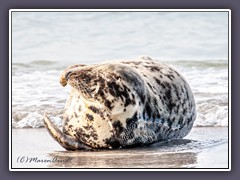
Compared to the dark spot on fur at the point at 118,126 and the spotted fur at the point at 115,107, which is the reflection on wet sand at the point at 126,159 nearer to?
the spotted fur at the point at 115,107

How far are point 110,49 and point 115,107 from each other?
1.08 metres

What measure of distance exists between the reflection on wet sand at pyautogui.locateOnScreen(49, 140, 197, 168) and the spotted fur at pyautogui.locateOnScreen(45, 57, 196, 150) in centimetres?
8

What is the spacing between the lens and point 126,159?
10312 mm

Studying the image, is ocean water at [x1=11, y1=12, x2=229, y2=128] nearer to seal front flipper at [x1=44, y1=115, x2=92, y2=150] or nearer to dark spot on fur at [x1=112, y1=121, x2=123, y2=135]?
seal front flipper at [x1=44, y1=115, x2=92, y2=150]

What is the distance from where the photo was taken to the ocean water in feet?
35.4

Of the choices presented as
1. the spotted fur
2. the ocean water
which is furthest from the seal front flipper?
the ocean water

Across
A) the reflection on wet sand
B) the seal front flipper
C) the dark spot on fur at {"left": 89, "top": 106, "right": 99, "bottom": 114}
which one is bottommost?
the reflection on wet sand

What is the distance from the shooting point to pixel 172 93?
10773mm

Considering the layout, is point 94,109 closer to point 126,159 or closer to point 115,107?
point 115,107

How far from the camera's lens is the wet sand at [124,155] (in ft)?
33.9

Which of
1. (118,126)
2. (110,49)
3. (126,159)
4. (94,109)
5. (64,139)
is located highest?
(110,49)

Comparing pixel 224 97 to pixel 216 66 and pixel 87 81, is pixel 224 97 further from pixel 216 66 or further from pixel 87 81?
pixel 87 81

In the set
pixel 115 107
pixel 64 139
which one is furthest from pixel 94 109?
pixel 64 139

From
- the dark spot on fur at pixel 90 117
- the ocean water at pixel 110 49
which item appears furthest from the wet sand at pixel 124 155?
the dark spot on fur at pixel 90 117
